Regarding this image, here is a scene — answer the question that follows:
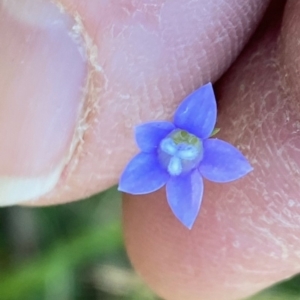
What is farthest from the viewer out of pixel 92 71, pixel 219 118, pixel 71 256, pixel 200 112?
pixel 71 256

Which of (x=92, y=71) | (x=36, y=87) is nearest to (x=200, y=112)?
(x=92, y=71)

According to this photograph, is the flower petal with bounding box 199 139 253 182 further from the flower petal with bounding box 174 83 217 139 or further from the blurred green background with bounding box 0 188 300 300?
the blurred green background with bounding box 0 188 300 300

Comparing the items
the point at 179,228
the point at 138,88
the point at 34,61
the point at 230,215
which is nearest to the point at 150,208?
the point at 179,228

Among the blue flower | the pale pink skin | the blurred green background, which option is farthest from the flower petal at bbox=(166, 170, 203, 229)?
the blurred green background

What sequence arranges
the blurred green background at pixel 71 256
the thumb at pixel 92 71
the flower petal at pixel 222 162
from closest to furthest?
1. the flower petal at pixel 222 162
2. the thumb at pixel 92 71
3. the blurred green background at pixel 71 256

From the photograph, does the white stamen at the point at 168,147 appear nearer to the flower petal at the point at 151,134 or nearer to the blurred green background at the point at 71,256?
the flower petal at the point at 151,134

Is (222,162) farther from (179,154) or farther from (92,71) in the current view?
(92,71)

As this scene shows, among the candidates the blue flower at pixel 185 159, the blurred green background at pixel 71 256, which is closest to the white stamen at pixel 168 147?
the blue flower at pixel 185 159
